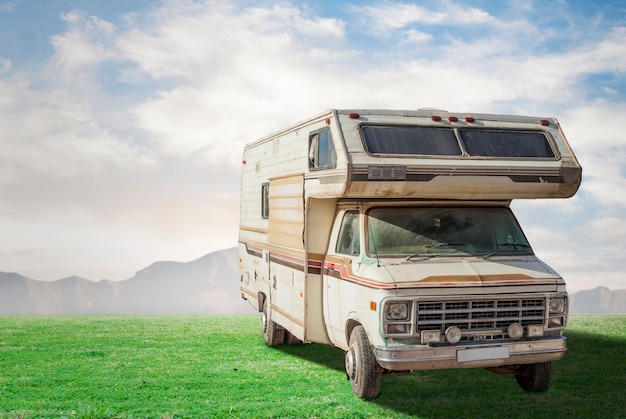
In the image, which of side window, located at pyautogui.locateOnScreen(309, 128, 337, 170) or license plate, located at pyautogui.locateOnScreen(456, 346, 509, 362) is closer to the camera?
license plate, located at pyautogui.locateOnScreen(456, 346, 509, 362)

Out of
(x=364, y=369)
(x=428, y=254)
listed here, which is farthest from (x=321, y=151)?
(x=364, y=369)

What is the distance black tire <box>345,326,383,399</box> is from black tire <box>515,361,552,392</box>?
2.19m

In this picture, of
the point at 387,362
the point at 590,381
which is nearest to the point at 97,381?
the point at 387,362

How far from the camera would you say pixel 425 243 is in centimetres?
851

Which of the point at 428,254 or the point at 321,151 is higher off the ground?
the point at 321,151

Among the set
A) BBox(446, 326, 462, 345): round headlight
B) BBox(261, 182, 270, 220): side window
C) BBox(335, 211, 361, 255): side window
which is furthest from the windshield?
BBox(261, 182, 270, 220): side window

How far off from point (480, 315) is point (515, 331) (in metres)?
0.50

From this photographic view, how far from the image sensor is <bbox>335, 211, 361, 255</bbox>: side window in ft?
28.8

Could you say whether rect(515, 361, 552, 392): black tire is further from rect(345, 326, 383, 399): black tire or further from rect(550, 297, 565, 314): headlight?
rect(345, 326, 383, 399): black tire

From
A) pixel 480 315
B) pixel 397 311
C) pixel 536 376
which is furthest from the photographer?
pixel 536 376

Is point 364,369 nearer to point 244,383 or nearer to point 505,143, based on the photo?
point 244,383

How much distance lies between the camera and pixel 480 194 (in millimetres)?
8656

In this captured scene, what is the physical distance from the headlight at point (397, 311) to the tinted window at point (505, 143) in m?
2.45

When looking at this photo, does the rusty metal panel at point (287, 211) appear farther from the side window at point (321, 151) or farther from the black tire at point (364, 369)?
the black tire at point (364, 369)
